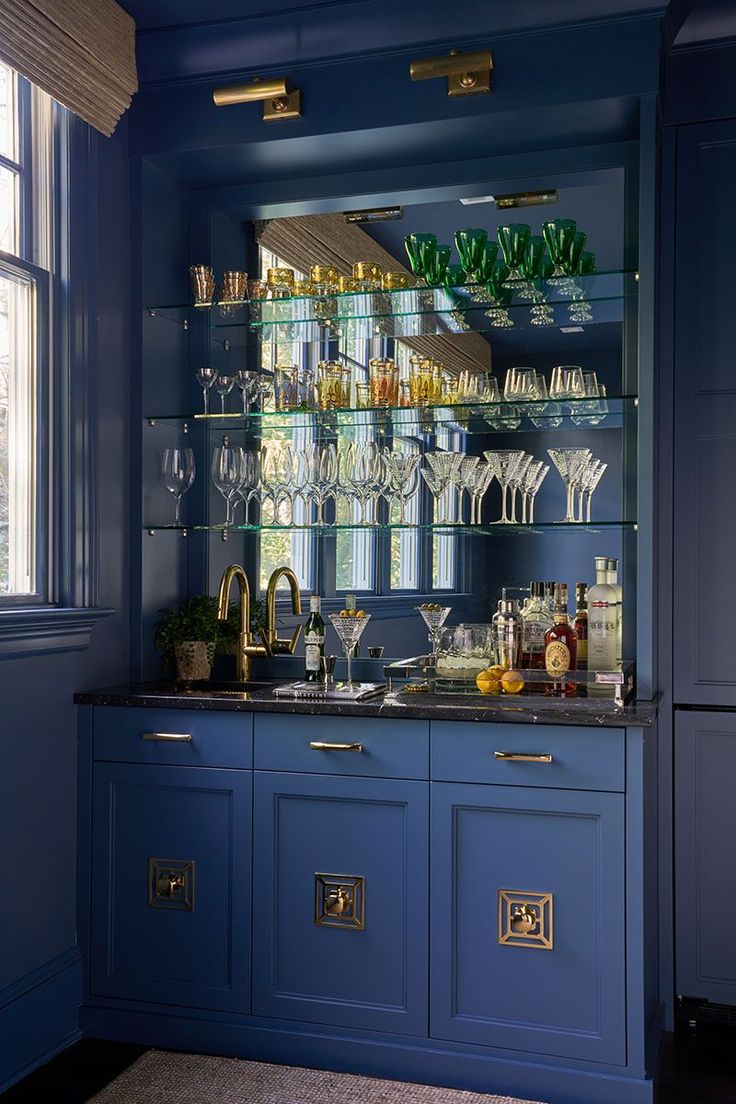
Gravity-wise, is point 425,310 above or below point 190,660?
above

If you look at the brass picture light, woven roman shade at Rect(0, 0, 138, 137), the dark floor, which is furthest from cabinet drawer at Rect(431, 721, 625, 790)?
woven roman shade at Rect(0, 0, 138, 137)

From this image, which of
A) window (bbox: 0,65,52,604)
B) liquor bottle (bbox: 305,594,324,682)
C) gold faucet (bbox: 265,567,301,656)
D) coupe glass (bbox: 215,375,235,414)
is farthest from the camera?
coupe glass (bbox: 215,375,235,414)

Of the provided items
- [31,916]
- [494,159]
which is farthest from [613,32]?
[31,916]

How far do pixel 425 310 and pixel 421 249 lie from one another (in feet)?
0.61

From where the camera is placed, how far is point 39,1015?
2740 millimetres

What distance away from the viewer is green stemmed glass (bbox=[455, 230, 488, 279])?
10.1 feet

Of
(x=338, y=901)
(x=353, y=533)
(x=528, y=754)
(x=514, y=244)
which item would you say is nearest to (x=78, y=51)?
(x=514, y=244)

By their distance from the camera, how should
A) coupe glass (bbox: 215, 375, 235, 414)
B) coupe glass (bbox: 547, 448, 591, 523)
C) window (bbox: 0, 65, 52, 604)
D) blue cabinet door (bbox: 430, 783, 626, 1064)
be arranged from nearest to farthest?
blue cabinet door (bbox: 430, 783, 626, 1064), window (bbox: 0, 65, 52, 604), coupe glass (bbox: 547, 448, 591, 523), coupe glass (bbox: 215, 375, 235, 414)

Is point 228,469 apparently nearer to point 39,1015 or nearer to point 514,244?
point 514,244

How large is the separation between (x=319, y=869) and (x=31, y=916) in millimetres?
786

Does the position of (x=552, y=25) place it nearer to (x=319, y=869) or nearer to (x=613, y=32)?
(x=613, y=32)

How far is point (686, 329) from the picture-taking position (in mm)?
3037

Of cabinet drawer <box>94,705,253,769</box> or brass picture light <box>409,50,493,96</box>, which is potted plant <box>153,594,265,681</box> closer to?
cabinet drawer <box>94,705,253,769</box>

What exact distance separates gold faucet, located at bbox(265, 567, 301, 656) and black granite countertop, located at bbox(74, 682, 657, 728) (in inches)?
7.9
